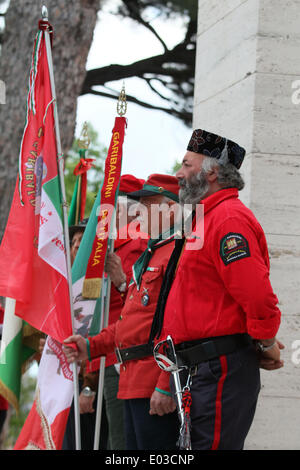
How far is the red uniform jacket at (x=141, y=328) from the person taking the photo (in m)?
3.41

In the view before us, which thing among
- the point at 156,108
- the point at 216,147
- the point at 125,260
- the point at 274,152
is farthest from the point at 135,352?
the point at 156,108

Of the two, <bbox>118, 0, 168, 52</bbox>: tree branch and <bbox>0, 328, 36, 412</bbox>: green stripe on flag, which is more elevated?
<bbox>118, 0, 168, 52</bbox>: tree branch

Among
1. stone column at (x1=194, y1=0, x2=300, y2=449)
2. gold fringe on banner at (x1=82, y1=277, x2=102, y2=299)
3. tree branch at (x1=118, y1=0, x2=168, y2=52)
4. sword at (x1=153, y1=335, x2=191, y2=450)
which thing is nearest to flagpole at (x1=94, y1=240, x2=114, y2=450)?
gold fringe on banner at (x1=82, y1=277, x2=102, y2=299)

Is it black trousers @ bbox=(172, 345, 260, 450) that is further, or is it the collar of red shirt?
the collar of red shirt

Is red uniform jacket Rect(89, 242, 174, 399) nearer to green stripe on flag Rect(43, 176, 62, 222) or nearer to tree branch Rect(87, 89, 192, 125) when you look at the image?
green stripe on flag Rect(43, 176, 62, 222)

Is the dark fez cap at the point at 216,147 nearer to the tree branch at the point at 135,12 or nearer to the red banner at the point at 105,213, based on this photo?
the red banner at the point at 105,213

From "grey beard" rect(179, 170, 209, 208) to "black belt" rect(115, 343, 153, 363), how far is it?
0.68 m

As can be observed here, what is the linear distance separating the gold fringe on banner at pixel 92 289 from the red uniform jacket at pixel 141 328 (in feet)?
1.29

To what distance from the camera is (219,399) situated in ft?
9.78

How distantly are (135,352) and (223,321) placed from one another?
23.9 inches

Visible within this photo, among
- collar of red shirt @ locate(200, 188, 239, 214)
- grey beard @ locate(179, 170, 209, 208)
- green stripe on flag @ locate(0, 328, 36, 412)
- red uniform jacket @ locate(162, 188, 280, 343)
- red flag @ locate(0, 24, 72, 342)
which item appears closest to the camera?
red uniform jacket @ locate(162, 188, 280, 343)

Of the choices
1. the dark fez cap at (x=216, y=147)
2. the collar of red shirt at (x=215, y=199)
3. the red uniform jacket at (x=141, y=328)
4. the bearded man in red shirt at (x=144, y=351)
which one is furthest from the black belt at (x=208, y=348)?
the dark fez cap at (x=216, y=147)

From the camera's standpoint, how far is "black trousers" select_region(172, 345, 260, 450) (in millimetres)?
2990

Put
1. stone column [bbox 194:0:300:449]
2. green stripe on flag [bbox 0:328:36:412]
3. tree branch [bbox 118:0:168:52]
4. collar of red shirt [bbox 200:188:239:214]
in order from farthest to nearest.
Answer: tree branch [bbox 118:0:168:52] < stone column [bbox 194:0:300:449] < green stripe on flag [bbox 0:328:36:412] < collar of red shirt [bbox 200:188:239:214]
